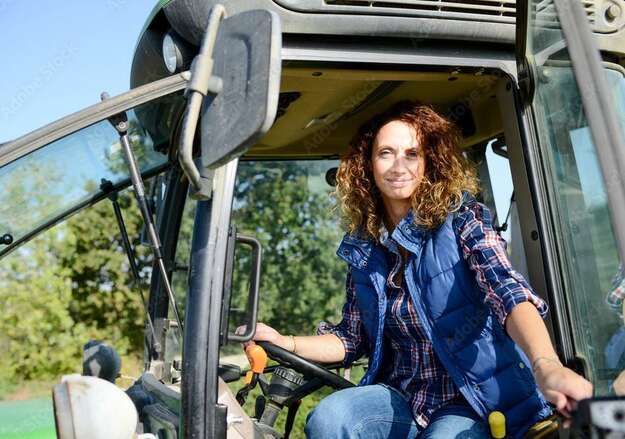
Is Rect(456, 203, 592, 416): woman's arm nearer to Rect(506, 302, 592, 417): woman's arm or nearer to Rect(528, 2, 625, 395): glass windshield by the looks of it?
Rect(506, 302, 592, 417): woman's arm

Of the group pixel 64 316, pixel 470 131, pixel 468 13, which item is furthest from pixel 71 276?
pixel 468 13

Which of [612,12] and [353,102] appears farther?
[353,102]

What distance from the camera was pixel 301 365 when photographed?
267 centimetres

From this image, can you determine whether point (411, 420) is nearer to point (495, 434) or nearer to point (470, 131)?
point (495, 434)

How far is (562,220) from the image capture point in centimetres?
202

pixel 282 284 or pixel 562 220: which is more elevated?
pixel 282 284

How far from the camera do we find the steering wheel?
2633 millimetres

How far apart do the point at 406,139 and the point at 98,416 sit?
1376mm

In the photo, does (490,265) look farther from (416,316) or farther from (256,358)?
(256,358)

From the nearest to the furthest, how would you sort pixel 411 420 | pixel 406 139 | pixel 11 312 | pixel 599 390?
pixel 599 390 < pixel 411 420 < pixel 406 139 < pixel 11 312

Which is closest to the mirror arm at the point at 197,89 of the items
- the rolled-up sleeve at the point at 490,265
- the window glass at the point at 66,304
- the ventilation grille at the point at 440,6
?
the ventilation grille at the point at 440,6

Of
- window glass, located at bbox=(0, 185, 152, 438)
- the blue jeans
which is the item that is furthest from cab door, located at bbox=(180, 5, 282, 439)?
window glass, located at bbox=(0, 185, 152, 438)

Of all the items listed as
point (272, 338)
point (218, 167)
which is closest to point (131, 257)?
point (272, 338)

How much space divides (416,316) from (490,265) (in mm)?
333
